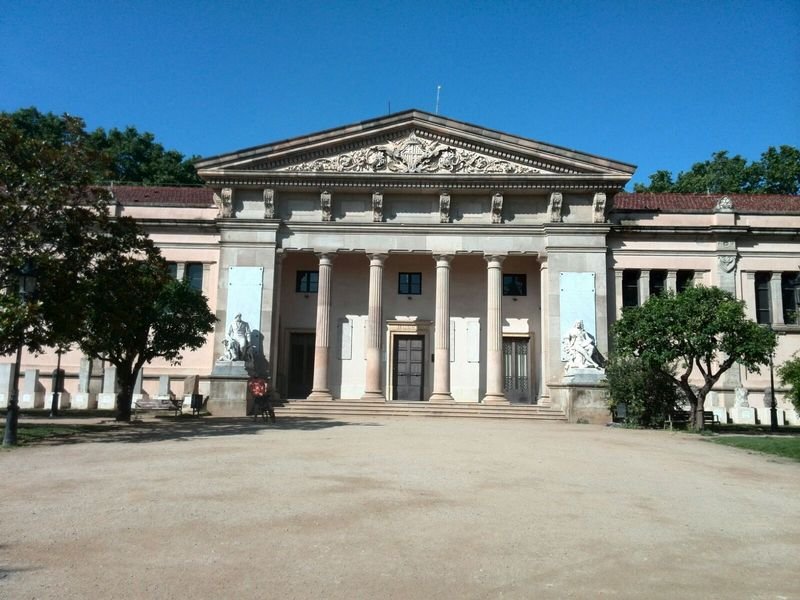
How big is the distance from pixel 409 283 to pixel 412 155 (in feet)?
21.9

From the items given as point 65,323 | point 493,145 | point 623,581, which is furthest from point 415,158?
point 623,581

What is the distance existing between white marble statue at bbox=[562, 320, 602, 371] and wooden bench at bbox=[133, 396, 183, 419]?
16.7m

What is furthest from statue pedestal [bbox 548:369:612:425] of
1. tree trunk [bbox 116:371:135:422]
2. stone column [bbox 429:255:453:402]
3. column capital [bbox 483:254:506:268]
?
tree trunk [bbox 116:371:135:422]

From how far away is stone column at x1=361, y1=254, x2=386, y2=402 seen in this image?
3002 cm

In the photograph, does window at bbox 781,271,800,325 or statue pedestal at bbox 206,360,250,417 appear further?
window at bbox 781,271,800,325

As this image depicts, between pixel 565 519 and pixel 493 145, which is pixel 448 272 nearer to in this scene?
pixel 493 145

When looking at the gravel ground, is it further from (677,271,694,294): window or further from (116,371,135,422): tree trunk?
(677,271,694,294): window

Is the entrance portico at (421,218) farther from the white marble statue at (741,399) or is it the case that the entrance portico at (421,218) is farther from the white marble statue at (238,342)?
the white marble statue at (741,399)

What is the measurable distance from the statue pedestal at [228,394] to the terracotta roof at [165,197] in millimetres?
11886

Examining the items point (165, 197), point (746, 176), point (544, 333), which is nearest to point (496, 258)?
point (544, 333)

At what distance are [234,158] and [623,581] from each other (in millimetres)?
28841

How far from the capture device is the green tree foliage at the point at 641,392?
2428 cm

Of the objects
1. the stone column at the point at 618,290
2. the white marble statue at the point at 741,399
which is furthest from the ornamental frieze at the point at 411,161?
the white marble statue at the point at 741,399

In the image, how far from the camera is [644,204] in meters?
36.7
